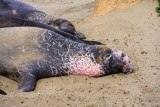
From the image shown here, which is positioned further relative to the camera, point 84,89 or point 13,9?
point 13,9

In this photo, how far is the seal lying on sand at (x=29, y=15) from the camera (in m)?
8.03

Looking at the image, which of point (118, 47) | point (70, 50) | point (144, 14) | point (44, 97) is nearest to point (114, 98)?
point (44, 97)

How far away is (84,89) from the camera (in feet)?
19.1

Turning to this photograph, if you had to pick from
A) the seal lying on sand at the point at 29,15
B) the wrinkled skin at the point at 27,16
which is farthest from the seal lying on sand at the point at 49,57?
the seal lying on sand at the point at 29,15

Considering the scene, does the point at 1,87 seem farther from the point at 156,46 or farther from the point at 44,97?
the point at 156,46

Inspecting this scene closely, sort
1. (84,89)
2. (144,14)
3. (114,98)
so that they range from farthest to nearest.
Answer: (144,14)
(84,89)
(114,98)

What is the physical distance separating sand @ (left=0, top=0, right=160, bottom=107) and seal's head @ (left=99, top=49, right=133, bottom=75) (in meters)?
0.09

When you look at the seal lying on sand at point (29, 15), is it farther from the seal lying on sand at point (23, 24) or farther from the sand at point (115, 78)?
the sand at point (115, 78)

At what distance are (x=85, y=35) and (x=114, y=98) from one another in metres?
2.80

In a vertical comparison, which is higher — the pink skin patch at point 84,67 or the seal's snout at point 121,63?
the seal's snout at point 121,63

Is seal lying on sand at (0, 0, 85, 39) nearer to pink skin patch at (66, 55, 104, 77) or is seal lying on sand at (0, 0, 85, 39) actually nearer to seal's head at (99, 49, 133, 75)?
pink skin patch at (66, 55, 104, 77)

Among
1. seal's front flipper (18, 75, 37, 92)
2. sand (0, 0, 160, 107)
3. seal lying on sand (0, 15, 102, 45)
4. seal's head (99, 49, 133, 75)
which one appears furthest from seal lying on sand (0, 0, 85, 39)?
seal's front flipper (18, 75, 37, 92)

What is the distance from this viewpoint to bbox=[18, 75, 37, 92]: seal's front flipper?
591 cm

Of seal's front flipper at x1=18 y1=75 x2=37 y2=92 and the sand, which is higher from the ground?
the sand
